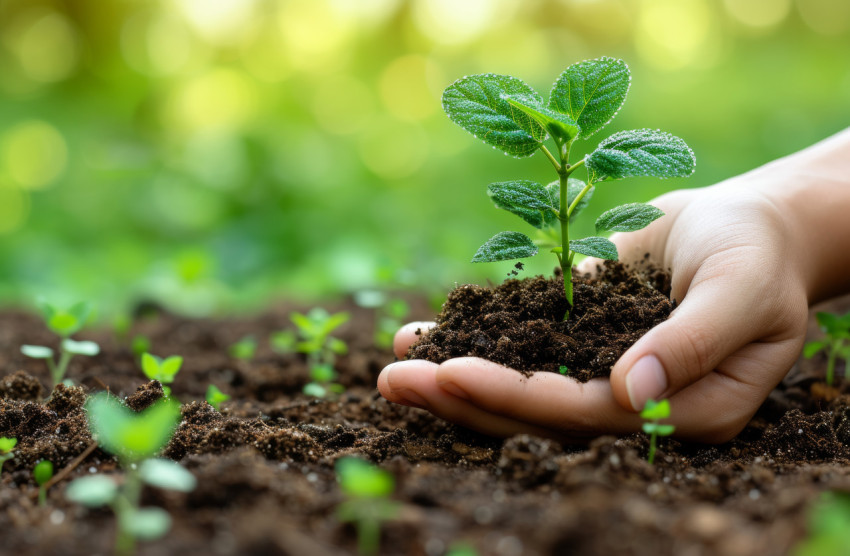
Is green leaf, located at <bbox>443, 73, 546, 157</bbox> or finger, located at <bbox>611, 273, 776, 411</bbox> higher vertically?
green leaf, located at <bbox>443, 73, 546, 157</bbox>

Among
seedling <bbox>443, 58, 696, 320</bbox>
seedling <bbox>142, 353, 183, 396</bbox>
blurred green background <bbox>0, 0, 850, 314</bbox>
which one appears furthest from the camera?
blurred green background <bbox>0, 0, 850, 314</bbox>

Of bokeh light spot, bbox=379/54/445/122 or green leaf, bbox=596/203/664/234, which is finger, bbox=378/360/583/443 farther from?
bokeh light spot, bbox=379/54/445/122

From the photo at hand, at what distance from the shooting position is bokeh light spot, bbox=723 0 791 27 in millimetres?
8062

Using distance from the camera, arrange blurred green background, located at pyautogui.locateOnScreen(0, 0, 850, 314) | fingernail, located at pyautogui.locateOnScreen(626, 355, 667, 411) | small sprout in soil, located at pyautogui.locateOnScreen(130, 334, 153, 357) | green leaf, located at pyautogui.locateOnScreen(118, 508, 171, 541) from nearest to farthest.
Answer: green leaf, located at pyautogui.locateOnScreen(118, 508, 171, 541) < fingernail, located at pyautogui.locateOnScreen(626, 355, 667, 411) < small sprout in soil, located at pyautogui.locateOnScreen(130, 334, 153, 357) < blurred green background, located at pyautogui.locateOnScreen(0, 0, 850, 314)

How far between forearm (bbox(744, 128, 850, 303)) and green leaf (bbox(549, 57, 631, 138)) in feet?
2.14

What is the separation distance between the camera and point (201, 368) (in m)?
2.22

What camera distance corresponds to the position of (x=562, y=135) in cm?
141

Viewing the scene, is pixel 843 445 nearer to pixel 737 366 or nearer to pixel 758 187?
pixel 737 366

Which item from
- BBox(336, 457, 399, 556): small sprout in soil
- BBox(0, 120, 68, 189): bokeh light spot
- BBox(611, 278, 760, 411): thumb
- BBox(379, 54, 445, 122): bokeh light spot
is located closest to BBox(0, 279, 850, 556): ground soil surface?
BBox(336, 457, 399, 556): small sprout in soil

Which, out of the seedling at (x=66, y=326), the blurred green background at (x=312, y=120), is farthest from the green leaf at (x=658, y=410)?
the blurred green background at (x=312, y=120)

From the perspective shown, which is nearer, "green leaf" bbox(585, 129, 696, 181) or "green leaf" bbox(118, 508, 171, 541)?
"green leaf" bbox(118, 508, 171, 541)

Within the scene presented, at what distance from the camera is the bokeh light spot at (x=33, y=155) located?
5.58 metres

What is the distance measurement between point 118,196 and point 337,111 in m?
2.26

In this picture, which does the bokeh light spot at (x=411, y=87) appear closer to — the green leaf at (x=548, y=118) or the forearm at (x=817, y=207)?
the forearm at (x=817, y=207)
